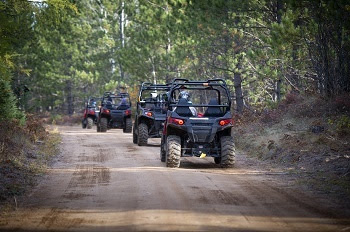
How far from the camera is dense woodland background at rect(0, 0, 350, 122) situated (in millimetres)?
17312

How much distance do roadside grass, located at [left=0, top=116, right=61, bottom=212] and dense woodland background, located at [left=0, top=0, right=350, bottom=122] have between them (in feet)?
4.56

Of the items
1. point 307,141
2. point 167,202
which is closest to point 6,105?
point 307,141

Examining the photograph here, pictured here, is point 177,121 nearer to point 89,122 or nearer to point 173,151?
point 173,151

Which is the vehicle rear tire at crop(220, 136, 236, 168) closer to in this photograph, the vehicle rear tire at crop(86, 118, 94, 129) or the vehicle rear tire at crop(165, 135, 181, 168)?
the vehicle rear tire at crop(165, 135, 181, 168)

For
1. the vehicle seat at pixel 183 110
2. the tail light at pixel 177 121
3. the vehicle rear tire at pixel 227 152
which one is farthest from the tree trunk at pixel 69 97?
the vehicle rear tire at pixel 227 152

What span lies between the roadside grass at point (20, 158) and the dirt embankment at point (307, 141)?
5.35m

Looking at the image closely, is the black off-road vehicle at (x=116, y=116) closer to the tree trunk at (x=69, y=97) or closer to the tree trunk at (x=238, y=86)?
the tree trunk at (x=238, y=86)

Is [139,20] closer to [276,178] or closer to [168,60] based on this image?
[168,60]

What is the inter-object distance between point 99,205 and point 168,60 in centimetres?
2352

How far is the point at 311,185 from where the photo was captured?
10992 millimetres

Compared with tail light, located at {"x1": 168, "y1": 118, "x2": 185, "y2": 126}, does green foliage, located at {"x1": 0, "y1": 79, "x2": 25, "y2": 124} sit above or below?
above

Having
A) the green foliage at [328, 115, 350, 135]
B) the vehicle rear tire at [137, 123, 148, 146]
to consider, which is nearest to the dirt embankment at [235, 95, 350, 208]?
the green foliage at [328, 115, 350, 135]

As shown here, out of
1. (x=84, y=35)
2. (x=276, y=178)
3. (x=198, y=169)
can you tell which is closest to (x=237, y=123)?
(x=198, y=169)

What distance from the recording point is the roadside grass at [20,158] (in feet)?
34.6
